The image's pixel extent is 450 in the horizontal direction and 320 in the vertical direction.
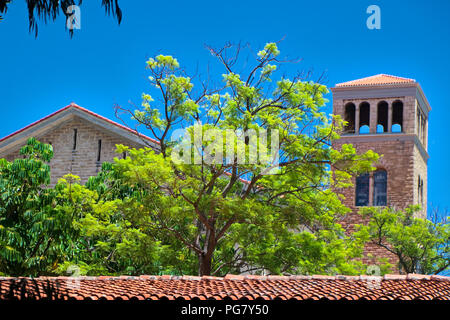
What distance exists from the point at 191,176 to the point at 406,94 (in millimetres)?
26898

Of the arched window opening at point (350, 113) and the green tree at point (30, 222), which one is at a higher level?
the arched window opening at point (350, 113)

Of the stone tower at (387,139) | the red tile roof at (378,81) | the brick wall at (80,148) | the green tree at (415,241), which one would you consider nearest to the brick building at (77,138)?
the brick wall at (80,148)

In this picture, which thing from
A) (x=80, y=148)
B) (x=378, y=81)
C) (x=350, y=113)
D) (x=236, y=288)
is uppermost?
(x=378, y=81)

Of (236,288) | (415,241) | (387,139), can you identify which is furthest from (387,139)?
(236,288)

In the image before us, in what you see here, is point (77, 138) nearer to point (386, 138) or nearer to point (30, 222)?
point (30, 222)

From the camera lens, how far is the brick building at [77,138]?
30.8 meters

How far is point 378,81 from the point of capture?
160ft

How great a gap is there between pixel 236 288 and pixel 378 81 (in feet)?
123

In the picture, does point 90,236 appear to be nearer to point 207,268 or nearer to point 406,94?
point 207,268

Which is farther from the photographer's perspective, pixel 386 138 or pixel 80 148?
pixel 386 138

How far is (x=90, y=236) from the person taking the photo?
25062 millimetres

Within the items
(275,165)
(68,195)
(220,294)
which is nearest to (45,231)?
(68,195)

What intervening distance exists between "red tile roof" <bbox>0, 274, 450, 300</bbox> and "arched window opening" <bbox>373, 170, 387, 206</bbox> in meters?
33.1

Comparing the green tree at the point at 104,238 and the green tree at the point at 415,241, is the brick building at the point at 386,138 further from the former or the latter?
the green tree at the point at 104,238
